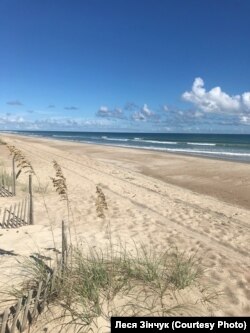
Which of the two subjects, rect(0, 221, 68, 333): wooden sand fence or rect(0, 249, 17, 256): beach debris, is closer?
rect(0, 221, 68, 333): wooden sand fence

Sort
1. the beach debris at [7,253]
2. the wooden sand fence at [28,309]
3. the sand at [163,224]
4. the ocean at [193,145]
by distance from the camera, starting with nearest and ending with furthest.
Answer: the wooden sand fence at [28,309] < the sand at [163,224] < the beach debris at [7,253] < the ocean at [193,145]

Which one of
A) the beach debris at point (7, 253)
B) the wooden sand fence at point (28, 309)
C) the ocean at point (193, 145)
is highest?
the wooden sand fence at point (28, 309)

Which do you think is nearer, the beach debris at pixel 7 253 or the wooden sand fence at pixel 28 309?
the wooden sand fence at pixel 28 309

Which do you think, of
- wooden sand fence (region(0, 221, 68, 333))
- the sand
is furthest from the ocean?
wooden sand fence (region(0, 221, 68, 333))

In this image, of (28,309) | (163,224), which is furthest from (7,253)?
A: (163,224)

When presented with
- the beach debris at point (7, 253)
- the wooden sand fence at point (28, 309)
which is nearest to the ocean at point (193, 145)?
the beach debris at point (7, 253)

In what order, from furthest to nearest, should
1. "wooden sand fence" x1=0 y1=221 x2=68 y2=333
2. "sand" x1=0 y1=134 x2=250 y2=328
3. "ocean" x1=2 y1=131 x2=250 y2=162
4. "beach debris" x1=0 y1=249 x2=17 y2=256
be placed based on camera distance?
"ocean" x1=2 y1=131 x2=250 y2=162 < "beach debris" x1=0 y1=249 x2=17 y2=256 < "sand" x1=0 y1=134 x2=250 y2=328 < "wooden sand fence" x1=0 y1=221 x2=68 y2=333

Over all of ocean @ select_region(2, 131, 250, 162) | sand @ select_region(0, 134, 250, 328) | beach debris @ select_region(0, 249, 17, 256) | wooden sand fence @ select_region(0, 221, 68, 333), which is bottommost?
ocean @ select_region(2, 131, 250, 162)

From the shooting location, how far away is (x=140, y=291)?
474 centimetres

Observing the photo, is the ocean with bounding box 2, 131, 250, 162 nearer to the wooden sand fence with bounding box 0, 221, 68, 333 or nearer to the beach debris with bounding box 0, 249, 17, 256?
the beach debris with bounding box 0, 249, 17, 256

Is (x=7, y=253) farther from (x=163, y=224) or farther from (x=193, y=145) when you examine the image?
(x=193, y=145)

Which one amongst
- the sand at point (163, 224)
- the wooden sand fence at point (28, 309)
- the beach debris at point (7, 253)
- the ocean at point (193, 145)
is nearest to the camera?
the wooden sand fence at point (28, 309)

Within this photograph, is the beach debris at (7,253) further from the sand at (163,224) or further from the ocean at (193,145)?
the ocean at (193,145)

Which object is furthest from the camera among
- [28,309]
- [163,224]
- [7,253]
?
[163,224]
